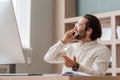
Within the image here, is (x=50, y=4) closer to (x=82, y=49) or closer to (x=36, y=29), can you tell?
(x=36, y=29)

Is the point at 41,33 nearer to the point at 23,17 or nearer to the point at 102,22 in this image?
the point at 23,17

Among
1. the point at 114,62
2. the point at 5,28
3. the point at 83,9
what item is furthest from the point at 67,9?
the point at 5,28

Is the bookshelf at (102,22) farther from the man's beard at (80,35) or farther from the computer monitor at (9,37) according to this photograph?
the computer monitor at (9,37)

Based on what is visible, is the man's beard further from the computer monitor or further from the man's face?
the computer monitor

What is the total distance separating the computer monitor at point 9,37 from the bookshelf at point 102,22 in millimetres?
1618

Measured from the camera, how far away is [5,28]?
1675 mm

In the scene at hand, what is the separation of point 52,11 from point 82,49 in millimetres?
1537

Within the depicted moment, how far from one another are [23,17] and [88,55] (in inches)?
56.0

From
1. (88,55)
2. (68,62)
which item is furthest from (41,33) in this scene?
(68,62)

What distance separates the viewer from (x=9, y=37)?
1.66 meters

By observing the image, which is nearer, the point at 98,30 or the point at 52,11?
the point at 98,30

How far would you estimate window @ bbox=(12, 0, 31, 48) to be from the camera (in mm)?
3412

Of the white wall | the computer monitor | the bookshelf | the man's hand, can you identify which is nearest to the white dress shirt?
the man's hand

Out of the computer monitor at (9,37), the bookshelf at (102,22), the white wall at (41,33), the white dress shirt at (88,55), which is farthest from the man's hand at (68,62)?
the white wall at (41,33)
